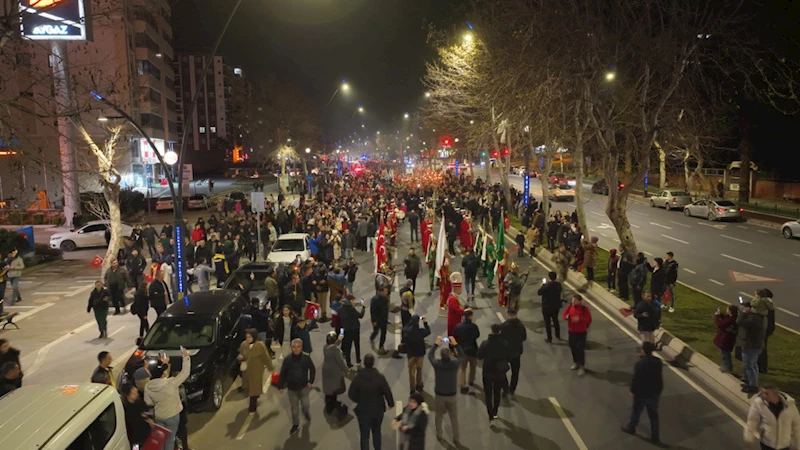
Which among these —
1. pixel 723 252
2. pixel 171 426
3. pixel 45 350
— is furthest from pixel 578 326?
pixel 723 252

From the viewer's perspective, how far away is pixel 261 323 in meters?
10.5

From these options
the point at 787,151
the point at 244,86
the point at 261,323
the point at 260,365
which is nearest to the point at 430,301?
the point at 261,323

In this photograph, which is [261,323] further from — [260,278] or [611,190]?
[611,190]

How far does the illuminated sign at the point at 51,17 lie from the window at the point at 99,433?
6834 millimetres

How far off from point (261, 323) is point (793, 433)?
8.20 m

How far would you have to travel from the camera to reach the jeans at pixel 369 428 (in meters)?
7.06

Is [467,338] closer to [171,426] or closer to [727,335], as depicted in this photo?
[727,335]

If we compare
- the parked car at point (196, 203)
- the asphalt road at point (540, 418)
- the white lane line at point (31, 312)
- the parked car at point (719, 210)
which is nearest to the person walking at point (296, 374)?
the asphalt road at point (540, 418)

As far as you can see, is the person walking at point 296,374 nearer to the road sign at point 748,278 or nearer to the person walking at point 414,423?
the person walking at point 414,423

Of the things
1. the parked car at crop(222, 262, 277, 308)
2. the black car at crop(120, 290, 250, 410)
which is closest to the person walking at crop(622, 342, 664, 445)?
the black car at crop(120, 290, 250, 410)

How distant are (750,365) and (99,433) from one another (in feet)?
29.9

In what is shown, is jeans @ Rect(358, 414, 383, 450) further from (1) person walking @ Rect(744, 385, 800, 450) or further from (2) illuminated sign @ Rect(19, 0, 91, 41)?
(2) illuminated sign @ Rect(19, 0, 91, 41)

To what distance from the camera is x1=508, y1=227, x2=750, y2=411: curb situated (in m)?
9.05

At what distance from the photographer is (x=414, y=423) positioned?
6.34 m
